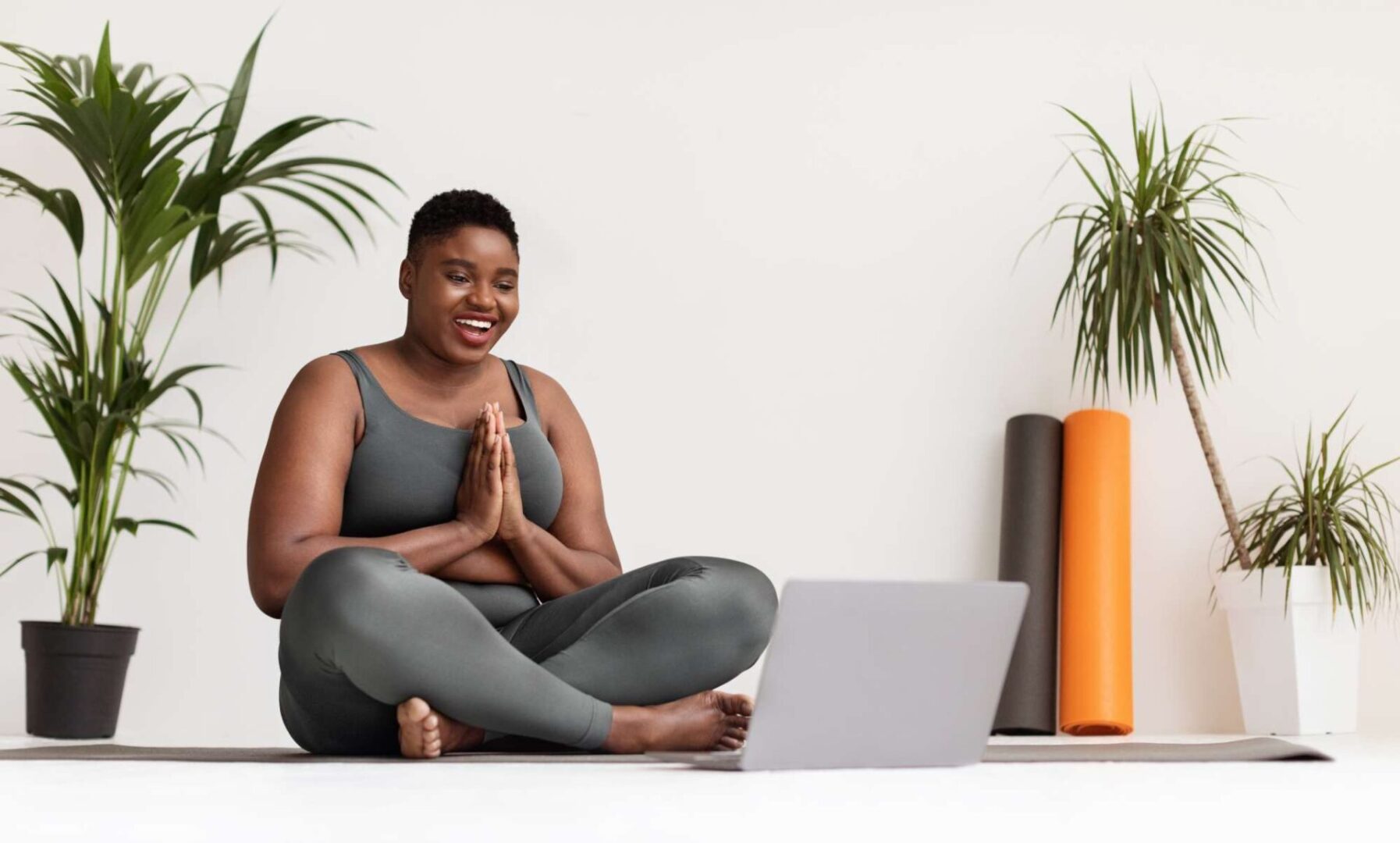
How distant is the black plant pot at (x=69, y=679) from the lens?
10.7 feet

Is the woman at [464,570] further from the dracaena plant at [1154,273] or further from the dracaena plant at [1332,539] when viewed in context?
the dracaena plant at [1332,539]

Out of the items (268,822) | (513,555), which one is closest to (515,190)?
(513,555)

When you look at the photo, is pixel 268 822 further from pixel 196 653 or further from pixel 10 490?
pixel 10 490

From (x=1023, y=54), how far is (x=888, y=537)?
1511mm

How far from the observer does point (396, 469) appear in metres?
2.11

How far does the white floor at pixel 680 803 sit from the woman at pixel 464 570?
0.15 meters

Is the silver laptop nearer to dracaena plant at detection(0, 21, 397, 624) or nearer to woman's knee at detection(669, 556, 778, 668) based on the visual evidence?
woman's knee at detection(669, 556, 778, 668)

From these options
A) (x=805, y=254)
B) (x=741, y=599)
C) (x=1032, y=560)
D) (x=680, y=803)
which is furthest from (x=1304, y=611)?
(x=680, y=803)

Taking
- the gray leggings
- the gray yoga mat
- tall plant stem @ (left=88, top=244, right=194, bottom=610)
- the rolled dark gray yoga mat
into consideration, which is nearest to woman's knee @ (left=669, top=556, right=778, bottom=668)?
the gray leggings

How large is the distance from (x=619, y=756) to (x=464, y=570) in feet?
1.58

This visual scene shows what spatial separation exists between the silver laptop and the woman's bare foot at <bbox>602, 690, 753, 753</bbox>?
1.12ft

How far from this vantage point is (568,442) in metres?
2.40

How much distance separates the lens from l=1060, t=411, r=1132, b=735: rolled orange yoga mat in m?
3.63

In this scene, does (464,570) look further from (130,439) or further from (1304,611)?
(1304,611)
